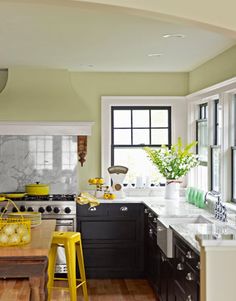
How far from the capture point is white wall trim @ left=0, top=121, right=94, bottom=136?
7.87m

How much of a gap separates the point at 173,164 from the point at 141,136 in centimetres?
87

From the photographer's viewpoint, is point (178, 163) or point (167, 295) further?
point (178, 163)

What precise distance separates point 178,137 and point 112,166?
1.03 m

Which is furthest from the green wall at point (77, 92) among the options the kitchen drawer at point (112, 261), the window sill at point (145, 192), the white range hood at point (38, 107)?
the kitchen drawer at point (112, 261)

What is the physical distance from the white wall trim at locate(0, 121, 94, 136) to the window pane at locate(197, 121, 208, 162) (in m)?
1.43

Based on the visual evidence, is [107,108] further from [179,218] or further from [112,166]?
[179,218]

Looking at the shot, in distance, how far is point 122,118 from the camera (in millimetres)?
8430

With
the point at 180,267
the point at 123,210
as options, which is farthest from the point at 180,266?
the point at 123,210

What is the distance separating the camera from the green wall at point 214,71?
619 centimetres

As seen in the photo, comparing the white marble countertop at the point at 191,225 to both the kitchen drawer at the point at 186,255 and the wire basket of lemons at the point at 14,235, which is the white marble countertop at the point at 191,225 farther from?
the wire basket of lemons at the point at 14,235

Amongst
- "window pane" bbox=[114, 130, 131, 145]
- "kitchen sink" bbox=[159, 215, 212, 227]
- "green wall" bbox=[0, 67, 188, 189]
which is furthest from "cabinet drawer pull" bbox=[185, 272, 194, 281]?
"window pane" bbox=[114, 130, 131, 145]

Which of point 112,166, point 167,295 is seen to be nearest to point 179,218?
point 167,295

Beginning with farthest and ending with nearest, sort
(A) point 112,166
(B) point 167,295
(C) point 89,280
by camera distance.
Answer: (A) point 112,166 → (C) point 89,280 → (B) point 167,295

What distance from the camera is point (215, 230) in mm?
4973
